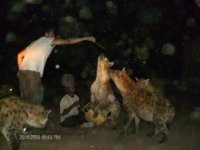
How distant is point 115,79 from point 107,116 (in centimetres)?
48

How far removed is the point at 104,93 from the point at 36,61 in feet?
3.06

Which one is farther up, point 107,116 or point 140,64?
point 140,64

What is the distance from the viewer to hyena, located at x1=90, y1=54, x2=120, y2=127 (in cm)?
728

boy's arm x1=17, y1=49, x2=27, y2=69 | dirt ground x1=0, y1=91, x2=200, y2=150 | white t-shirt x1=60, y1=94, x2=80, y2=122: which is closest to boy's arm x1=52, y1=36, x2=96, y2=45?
boy's arm x1=17, y1=49, x2=27, y2=69

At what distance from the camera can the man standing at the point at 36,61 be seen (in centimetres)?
721

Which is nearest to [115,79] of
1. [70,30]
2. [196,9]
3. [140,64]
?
[140,64]

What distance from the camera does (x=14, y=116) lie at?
23.6 ft

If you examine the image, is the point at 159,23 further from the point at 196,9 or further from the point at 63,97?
the point at 63,97

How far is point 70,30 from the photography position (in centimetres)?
723

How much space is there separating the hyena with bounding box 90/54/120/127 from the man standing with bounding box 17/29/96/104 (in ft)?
1.11

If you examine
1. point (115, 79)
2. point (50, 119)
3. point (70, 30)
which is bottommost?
point (50, 119)
